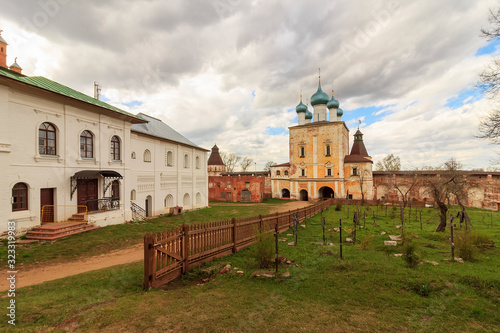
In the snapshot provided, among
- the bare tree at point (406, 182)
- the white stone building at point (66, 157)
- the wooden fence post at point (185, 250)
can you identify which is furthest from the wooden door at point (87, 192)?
the bare tree at point (406, 182)

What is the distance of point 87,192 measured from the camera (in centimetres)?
1495

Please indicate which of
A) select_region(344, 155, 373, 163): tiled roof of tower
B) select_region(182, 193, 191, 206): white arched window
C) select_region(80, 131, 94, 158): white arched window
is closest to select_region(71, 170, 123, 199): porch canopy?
select_region(80, 131, 94, 158): white arched window

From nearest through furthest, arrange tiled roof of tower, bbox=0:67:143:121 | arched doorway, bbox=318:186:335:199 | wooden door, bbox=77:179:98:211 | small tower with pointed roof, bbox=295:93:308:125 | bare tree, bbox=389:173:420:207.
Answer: tiled roof of tower, bbox=0:67:143:121, wooden door, bbox=77:179:98:211, bare tree, bbox=389:173:420:207, arched doorway, bbox=318:186:335:199, small tower with pointed roof, bbox=295:93:308:125

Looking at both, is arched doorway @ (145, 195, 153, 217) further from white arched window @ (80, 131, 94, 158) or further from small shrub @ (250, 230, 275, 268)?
small shrub @ (250, 230, 275, 268)

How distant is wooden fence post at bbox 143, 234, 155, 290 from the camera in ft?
17.6

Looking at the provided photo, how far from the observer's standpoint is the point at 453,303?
14.8ft

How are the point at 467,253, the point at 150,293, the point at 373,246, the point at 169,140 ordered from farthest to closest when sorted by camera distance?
the point at 169,140 < the point at 373,246 < the point at 467,253 < the point at 150,293

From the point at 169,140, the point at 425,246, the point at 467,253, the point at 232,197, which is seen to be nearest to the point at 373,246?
the point at 425,246

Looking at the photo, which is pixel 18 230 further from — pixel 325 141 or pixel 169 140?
pixel 325 141

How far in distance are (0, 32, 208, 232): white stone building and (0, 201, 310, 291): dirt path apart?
464cm

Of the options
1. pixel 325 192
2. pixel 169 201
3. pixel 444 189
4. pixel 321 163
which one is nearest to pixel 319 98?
pixel 321 163

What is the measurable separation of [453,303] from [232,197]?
34515 millimetres

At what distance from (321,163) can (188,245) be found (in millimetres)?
33924

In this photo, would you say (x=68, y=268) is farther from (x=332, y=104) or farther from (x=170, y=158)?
(x=332, y=104)
